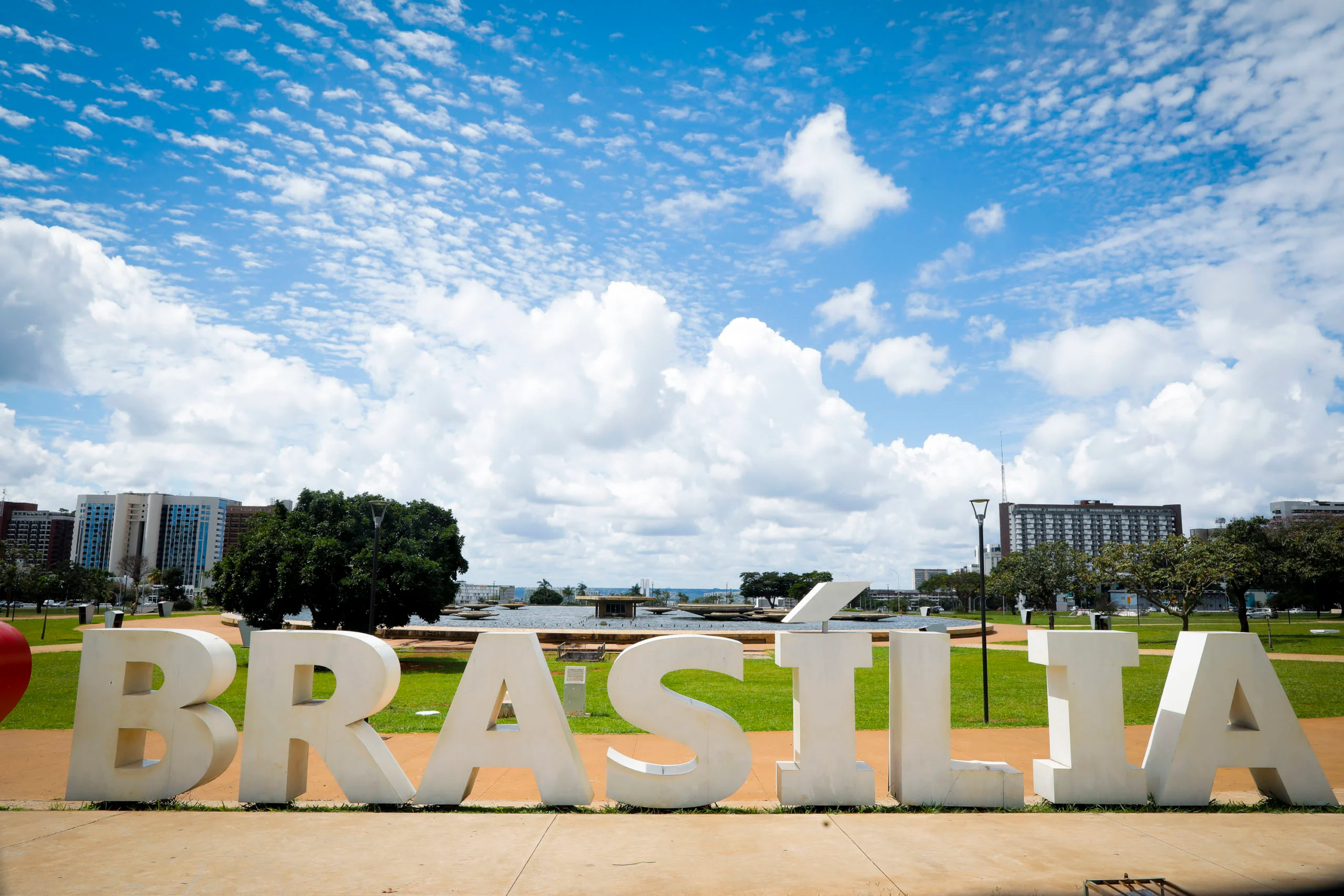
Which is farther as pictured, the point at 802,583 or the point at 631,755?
the point at 802,583

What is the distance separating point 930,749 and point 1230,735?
3930 mm

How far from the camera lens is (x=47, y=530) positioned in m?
189

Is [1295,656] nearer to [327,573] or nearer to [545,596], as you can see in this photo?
[327,573]

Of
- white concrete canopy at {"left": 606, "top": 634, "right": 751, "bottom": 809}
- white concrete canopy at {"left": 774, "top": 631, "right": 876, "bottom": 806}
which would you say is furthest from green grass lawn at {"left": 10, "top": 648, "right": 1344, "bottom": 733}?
white concrete canopy at {"left": 774, "top": 631, "right": 876, "bottom": 806}

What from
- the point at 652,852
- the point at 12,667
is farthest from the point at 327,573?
the point at 652,852

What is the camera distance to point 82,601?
78.6 m

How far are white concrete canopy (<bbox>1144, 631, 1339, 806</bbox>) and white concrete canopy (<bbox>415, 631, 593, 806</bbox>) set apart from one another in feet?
25.2

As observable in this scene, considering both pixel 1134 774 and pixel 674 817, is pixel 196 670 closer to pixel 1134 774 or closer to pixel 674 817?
pixel 674 817

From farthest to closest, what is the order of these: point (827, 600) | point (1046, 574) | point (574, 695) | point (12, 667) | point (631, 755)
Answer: point (1046, 574) → point (574, 695) → point (631, 755) → point (827, 600) → point (12, 667)

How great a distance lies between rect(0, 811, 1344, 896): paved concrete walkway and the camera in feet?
24.3

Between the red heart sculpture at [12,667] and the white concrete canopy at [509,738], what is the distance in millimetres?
4347

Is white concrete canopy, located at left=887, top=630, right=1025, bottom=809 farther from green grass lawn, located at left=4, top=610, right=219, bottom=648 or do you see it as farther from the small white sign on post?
green grass lawn, located at left=4, top=610, right=219, bottom=648

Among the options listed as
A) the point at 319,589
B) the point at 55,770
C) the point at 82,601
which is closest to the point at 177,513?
the point at 82,601

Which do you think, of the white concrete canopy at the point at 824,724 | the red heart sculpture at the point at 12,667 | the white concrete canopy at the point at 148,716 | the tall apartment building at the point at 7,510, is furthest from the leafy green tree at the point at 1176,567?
the tall apartment building at the point at 7,510
